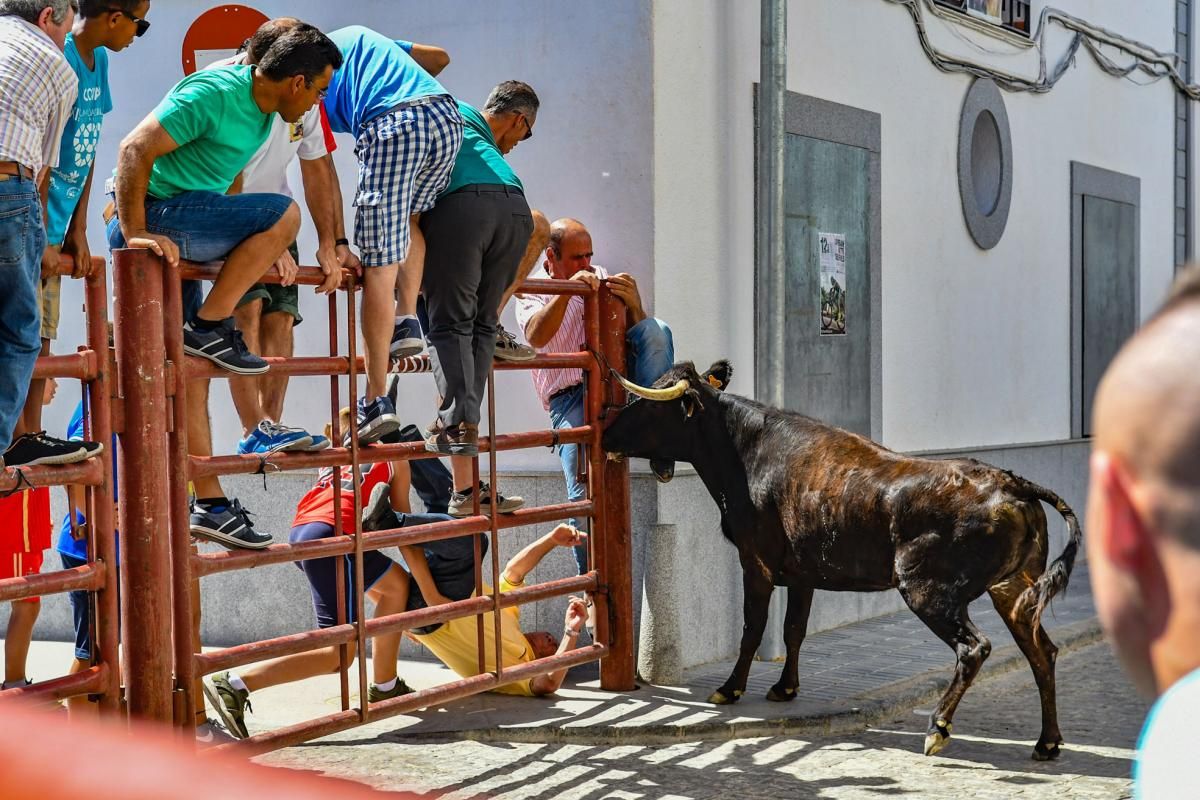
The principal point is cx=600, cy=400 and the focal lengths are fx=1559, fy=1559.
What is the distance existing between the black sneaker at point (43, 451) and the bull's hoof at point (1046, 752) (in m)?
3.87

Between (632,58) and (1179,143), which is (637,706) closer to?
(632,58)

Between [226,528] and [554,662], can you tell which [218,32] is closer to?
[554,662]

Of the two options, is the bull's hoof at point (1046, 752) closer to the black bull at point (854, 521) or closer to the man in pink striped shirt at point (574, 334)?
the black bull at point (854, 521)

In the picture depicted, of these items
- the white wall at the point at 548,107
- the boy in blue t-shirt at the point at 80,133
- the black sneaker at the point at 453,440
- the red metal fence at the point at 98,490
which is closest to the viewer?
the red metal fence at the point at 98,490

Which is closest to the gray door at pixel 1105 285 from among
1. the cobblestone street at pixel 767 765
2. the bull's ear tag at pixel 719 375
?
the bull's ear tag at pixel 719 375

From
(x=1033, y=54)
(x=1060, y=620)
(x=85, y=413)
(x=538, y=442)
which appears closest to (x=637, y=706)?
(x=538, y=442)

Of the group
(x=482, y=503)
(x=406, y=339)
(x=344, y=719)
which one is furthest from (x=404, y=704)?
(x=406, y=339)

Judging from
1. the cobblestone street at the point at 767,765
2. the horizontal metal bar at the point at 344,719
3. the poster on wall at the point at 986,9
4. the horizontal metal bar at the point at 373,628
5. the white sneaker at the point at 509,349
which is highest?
the poster on wall at the point at 986,9

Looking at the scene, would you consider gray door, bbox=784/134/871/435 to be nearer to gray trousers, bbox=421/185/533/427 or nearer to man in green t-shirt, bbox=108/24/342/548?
gray trousers, bbox=421/185/533/427

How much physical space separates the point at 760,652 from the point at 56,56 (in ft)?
16.5

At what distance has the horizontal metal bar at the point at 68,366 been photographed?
466cm

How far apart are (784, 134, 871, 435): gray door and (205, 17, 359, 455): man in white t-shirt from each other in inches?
148

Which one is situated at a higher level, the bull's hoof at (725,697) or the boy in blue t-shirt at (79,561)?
the boy in blue t-shirt at (79,561)

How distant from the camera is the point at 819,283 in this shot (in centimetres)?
936
